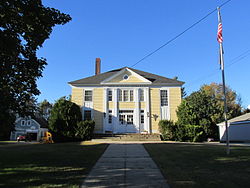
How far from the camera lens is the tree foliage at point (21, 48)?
22.4 feet

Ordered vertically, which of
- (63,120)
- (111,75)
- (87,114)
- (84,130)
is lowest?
(84,130)

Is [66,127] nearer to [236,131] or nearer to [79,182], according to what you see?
[79,182]

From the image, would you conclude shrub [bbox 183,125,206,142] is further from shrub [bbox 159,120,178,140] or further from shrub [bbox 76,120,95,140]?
shrub [bbox 76,120,95,140]

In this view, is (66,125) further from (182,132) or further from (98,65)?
(98,65)

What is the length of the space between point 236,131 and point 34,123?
1484 inches

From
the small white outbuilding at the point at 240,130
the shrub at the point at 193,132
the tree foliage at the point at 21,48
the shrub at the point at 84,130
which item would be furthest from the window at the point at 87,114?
the small white outbuilding at the point at 240,130

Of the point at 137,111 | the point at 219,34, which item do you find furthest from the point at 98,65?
the point at 219,34

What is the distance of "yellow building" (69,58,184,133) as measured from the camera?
71.9 ft

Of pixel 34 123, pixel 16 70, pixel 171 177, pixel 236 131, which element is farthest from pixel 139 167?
→ pixel 34 123

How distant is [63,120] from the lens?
59.4 feet

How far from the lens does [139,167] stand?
605 cm

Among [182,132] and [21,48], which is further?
[182,132]

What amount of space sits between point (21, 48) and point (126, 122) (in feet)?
51.8

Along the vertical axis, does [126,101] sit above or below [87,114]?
above
